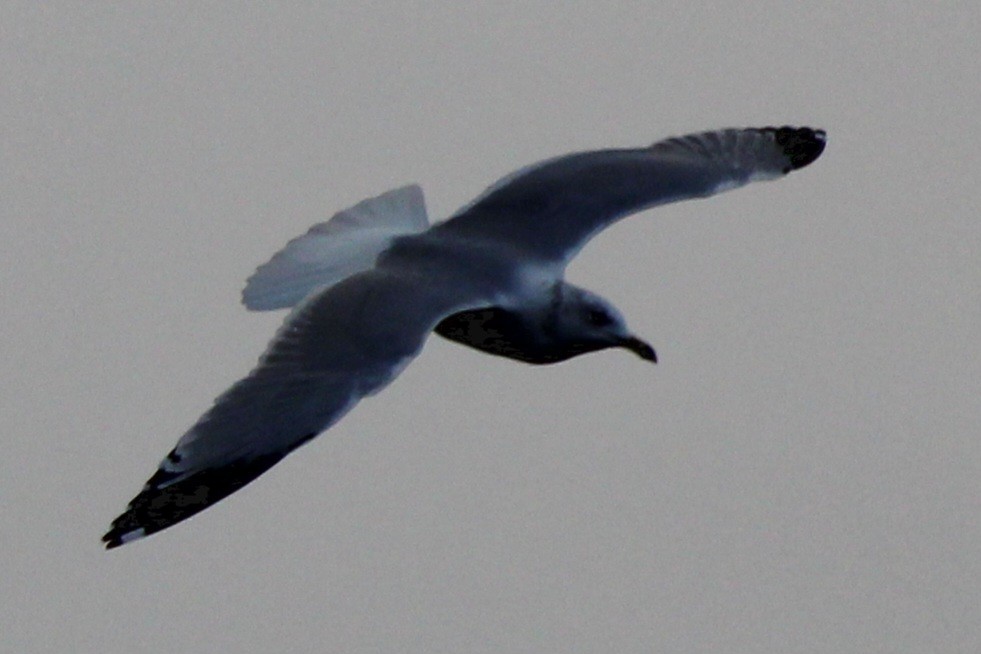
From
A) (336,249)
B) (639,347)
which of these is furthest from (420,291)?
(336,249)

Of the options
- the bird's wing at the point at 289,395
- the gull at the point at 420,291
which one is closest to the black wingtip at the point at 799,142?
the gull at the point at 420,291

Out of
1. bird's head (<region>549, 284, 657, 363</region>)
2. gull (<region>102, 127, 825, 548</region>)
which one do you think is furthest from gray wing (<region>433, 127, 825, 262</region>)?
bird's head (<region>549, 284, 657, 363</region>)

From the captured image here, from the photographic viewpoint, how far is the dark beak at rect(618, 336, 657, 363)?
6086 millimetres

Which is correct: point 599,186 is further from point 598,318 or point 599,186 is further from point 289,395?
point 289,395

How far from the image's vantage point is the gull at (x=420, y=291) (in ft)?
17.6

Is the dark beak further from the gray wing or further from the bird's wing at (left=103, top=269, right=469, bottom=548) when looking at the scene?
the bird's wing at (left=103, top=269, right=469, bottom=548)

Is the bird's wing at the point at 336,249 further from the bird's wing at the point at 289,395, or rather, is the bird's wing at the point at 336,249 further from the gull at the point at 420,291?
the bird's wing at the point at 289,395

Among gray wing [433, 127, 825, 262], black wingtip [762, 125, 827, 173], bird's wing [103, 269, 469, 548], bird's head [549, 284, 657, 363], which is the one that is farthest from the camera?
black wingtip [762, 125, 827, 173]

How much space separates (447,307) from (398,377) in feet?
0.94

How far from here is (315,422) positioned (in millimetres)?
5383

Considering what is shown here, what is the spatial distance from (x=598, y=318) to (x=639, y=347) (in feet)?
0.42

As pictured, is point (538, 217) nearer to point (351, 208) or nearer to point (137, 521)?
point (351, 208)

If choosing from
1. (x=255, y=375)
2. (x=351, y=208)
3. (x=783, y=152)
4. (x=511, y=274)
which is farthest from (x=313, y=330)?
(x=783, y=152)

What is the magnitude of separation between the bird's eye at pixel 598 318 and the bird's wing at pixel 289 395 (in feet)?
1.25
